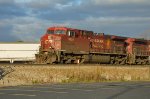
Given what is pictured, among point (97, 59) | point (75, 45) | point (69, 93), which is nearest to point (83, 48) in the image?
point (75, 45)

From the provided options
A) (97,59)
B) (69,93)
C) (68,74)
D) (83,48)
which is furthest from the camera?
(97,59)

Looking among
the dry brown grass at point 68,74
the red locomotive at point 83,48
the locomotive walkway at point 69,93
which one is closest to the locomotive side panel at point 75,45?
the red locomotive at point 83,48

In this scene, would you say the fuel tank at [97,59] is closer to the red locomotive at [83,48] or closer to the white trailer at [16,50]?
the red locomotive at [83,48]

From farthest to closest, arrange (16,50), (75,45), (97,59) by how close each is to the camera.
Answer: (16,50), (97,59), (75,45)

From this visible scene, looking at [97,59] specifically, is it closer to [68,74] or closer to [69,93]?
[68,74]

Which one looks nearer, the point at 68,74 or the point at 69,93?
the point at 69,93

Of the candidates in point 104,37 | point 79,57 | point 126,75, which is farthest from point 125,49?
point 126,75

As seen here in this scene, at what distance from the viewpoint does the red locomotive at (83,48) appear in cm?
3484

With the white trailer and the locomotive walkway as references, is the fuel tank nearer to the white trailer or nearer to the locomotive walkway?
the white trailer

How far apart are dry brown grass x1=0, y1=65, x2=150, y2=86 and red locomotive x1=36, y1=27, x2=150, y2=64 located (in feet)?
17.5

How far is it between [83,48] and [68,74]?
11099 millimetres

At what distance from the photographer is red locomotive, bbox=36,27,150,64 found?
3484 centimetres

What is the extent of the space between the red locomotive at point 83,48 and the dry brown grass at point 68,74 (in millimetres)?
5322

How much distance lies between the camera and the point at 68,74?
26.8 m
